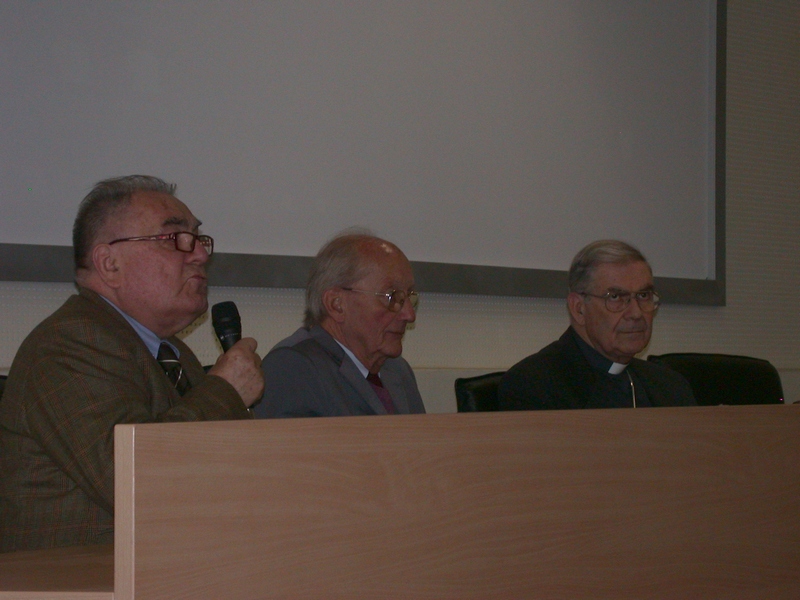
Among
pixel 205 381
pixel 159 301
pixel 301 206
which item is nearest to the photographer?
pixel 205 381

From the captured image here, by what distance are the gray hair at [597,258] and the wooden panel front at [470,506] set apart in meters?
1.19

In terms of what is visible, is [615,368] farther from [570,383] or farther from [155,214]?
[155,214]

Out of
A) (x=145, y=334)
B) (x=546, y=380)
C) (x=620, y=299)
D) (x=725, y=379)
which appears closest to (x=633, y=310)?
(x=620, y=299)

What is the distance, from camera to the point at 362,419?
3.92 ft

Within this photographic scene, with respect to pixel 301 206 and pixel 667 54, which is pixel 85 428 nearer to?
pixel 301 206

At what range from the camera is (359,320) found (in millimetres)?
2508

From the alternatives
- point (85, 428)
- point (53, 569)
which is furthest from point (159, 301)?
point (53, 569)

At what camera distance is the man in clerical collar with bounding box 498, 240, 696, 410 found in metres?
2.67

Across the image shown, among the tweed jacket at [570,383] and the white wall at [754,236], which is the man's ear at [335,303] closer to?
the tweed jacket at [570,383]

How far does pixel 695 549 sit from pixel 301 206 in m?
1.79

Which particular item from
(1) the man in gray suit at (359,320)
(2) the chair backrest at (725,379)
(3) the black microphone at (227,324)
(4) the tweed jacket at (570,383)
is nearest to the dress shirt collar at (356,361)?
A: (1) the man in gray suit at (359,320)

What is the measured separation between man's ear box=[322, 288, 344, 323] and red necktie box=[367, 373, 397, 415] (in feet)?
0.65

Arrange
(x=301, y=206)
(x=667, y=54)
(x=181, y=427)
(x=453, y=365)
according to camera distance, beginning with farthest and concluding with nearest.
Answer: (x=667, y=54)
(x=453, y=365)
(x=301, y=206)
(x=181, y=427)

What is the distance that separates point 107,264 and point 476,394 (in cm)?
110
